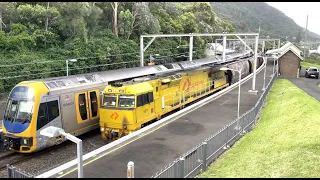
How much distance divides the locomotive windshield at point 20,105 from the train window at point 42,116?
413mm

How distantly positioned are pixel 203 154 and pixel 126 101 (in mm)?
6321

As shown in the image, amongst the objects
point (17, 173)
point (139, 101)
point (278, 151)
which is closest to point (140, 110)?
point (139, 101)

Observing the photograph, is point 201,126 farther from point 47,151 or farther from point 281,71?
point 281,71

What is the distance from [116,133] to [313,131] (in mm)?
A: 9902

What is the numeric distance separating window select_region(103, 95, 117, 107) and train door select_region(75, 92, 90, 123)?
1234mm

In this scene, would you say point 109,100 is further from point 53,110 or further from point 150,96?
point 53,110

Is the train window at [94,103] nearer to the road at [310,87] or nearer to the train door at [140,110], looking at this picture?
the train door at [140,110]

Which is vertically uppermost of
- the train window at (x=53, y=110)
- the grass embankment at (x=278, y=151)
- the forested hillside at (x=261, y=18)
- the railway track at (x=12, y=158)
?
the forested hillside at (x=261, y=18)

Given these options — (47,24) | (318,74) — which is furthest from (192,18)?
(47,24)

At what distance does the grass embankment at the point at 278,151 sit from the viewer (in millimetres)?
9977

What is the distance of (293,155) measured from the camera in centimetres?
1100

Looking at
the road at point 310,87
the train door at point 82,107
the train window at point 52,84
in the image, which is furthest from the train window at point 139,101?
the road at point 310,87

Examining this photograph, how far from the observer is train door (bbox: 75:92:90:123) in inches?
645

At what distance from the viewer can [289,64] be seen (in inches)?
1860
